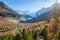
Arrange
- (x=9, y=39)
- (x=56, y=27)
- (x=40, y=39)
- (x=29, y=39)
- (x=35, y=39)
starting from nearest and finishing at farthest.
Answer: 1. (x=56, y=27)
2. (x=29, y=39)
3. (x=9, y=39)
4. (x=35, y=39)
5. (x=40, y=39)

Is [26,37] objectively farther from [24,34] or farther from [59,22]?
[59,22]

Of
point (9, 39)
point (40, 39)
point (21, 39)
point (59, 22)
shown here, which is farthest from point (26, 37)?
point (59, 22)

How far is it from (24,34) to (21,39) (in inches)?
96.2

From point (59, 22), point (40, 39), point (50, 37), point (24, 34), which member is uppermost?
point (59, 22)

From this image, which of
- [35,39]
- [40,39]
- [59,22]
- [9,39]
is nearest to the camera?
[59,22]

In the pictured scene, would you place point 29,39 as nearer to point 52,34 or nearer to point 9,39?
point 9,39

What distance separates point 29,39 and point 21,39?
9.63 ft

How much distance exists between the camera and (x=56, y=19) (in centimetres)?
2650

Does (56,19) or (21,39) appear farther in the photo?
(21,39)

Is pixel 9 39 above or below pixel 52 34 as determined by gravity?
below

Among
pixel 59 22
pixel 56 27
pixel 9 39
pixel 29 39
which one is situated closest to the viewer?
pixel 56 27

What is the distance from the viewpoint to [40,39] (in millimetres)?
89375

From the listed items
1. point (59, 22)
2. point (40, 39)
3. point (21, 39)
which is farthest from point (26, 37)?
point (59, 22)

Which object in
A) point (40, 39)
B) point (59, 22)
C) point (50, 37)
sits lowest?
point (40, 39)
